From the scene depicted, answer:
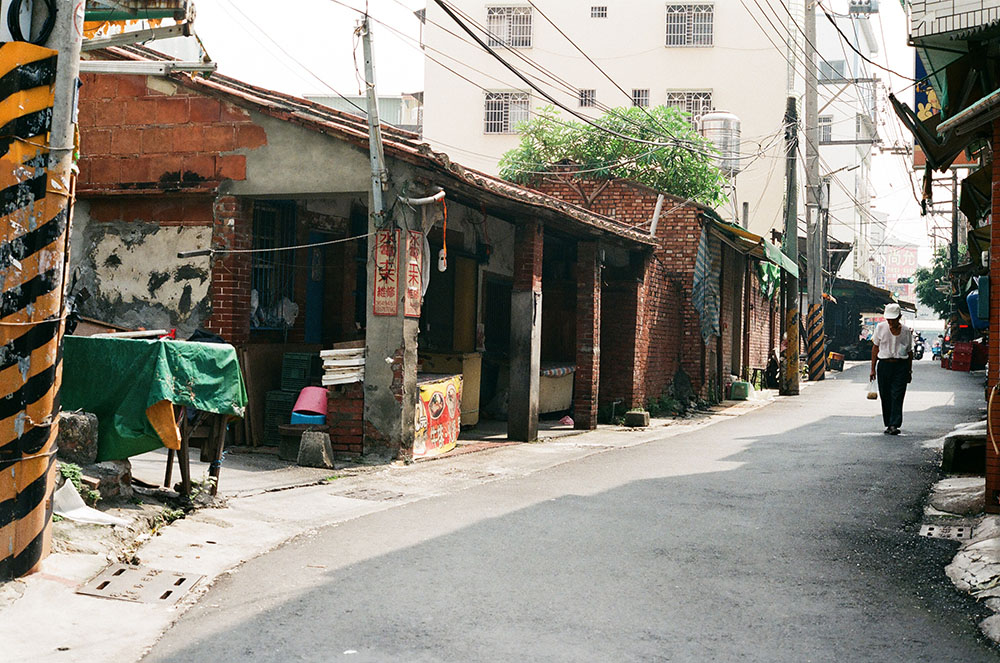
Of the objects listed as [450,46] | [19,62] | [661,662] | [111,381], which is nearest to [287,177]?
[111,381]

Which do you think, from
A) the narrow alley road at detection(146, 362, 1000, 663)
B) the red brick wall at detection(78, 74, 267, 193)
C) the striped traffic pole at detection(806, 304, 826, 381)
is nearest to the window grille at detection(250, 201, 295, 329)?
the red brick wall at detection(78, 74, 267, 193)

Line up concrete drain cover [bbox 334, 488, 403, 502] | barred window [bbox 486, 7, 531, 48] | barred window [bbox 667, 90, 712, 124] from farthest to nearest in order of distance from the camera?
barred window [bbox 486, 7, 531, 48] → barred window [bbox 667, 90, 712, 124] → concrete drain cover [bbox 334, 488, 403, 502]

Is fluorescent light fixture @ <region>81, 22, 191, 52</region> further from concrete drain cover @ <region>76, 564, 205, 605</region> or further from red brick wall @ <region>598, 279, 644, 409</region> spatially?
red brick wall @ <region>598, 279, 644, 409</region>

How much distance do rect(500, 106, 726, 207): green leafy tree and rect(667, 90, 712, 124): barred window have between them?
935cm

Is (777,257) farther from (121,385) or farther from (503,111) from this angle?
(121,385)

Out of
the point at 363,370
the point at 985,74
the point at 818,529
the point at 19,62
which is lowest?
the point at 818,529

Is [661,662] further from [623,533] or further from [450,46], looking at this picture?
[450,46]

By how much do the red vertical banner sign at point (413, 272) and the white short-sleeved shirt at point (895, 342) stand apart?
6470 millimetres

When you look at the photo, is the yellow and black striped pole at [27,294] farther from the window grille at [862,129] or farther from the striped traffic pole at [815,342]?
the window grille at [862,129]

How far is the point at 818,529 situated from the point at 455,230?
8.68 metres

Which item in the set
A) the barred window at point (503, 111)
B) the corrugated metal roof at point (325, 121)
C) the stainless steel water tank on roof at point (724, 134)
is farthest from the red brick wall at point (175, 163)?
the barred window at point (503, 111)

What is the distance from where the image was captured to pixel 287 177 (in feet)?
37.7

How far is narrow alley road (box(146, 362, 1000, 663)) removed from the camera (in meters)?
4.59

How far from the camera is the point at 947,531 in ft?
23.8
